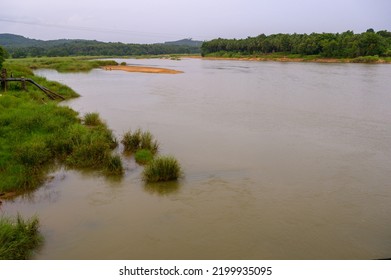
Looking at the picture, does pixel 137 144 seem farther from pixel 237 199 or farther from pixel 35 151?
pixel 237 199

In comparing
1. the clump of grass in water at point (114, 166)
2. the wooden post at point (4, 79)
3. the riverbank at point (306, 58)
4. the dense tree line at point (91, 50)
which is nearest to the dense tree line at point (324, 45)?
the riverbank at point (306, 58)

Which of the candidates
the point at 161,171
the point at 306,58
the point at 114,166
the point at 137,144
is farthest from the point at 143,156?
the point at 306,58

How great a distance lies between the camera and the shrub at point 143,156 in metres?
12.7

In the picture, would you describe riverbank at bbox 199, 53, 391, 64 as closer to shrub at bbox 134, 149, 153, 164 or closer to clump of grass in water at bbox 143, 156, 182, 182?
shrub at bbox 134, 149, 153, 164

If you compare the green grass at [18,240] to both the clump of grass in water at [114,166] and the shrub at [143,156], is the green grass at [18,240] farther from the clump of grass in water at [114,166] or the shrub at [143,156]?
the shrub at [143,156]

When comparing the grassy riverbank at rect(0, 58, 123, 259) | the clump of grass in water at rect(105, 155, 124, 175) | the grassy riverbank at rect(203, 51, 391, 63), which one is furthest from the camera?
the grassy riverbank at rect(203, 51, 391, 63)

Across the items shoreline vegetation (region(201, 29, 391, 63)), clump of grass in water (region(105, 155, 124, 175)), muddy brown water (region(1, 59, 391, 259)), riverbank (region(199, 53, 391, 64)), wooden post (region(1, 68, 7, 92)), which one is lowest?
muddy brown water (region(1, 59, 391, 259))

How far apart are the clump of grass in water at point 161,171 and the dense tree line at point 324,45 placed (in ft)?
260

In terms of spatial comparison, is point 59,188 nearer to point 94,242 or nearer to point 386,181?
point 94,242

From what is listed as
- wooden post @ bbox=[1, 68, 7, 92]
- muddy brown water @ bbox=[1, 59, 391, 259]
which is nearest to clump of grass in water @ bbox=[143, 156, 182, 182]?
muddy brown water @ bbox=[1, 59, 391, 259]

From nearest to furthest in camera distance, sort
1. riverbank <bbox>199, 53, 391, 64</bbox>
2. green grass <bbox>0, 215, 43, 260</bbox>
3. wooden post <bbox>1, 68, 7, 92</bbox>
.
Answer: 1. green grass <bbox>0, 215, 43, 260</bbox>
2. wooden post <bbox>1, 68, 7, 92</bbox>
3. riverbank <bbox>199, 53, 391, 64</bbox>

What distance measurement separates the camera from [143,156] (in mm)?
12922

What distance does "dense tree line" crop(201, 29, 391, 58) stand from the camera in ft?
258

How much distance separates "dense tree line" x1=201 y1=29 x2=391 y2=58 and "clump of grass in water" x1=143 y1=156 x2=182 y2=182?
79345 millimetres
